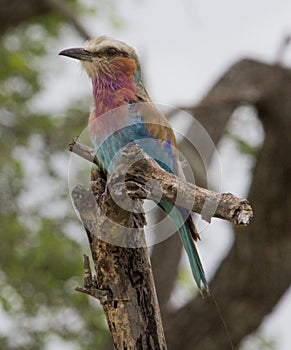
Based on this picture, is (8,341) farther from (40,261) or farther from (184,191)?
(184,191)

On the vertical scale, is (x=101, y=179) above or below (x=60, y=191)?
below

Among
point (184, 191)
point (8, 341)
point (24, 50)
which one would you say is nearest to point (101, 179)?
point (184, 191)

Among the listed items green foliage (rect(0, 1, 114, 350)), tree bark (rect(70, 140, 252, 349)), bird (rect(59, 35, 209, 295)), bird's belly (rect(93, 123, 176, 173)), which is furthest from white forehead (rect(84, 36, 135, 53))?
green foliage (rect(0, 1, 114, 350))

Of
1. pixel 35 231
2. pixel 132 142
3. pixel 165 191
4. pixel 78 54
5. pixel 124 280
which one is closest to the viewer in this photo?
pixel 165 191

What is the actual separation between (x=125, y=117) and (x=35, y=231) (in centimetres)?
270

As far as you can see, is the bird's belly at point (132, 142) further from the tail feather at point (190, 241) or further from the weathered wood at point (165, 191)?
the weathered wood at point (165, 191)

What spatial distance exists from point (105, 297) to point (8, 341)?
290 centimetres

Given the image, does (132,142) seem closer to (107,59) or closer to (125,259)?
(107,59)

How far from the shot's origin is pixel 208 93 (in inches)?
206

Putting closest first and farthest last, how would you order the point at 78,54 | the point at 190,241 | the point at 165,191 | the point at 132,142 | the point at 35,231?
the point at 165,191 → the point at 190,241 → the point at 132,142 → the point at 78,54 → the point at 35,231

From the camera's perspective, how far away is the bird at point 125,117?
290 centimetres

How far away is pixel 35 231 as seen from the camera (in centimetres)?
562

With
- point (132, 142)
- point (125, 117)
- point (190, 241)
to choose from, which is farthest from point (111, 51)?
point (190, 241)

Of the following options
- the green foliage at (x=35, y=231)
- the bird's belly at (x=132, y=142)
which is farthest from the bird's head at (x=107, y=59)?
the green foliage at (x=35, y=231)
